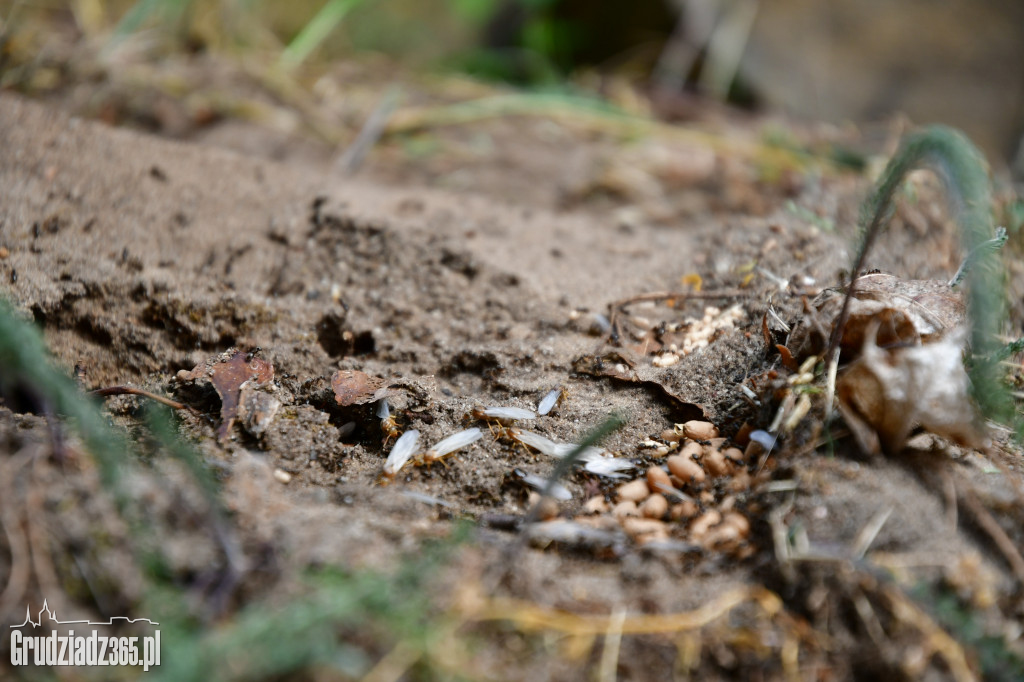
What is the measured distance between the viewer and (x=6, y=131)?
1.60 meters

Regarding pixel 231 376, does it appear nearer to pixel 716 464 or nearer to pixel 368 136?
pixel 716 464

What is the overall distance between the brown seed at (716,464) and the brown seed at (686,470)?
0.6 inches

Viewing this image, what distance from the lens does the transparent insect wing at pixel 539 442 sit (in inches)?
46.9

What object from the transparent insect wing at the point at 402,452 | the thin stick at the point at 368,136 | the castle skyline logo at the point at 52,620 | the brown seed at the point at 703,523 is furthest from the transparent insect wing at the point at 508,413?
the thin stick at the point at 368,136

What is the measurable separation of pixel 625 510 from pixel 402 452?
1.24ft

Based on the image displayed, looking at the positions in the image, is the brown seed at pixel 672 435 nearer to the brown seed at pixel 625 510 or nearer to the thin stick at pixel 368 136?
the brown seed at pixel 625 510

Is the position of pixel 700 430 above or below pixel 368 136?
below

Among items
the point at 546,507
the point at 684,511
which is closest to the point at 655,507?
the point at 684,511

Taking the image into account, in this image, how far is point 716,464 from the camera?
1.11 m

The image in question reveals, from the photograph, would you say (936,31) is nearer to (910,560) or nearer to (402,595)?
(910,560)

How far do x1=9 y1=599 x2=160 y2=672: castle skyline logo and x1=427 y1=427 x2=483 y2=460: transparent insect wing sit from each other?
49 cm

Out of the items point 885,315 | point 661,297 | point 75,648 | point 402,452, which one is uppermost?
point 885,315

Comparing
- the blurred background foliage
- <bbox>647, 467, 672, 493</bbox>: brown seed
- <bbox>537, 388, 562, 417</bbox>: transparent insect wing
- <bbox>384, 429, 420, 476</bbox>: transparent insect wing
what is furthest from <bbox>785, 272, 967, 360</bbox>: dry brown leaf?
the blurred background foliage

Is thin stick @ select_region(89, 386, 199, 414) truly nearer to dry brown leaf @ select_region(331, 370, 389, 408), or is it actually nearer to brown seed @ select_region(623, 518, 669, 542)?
dry brown leaf @ select_region(331, 370, 389, 408)
